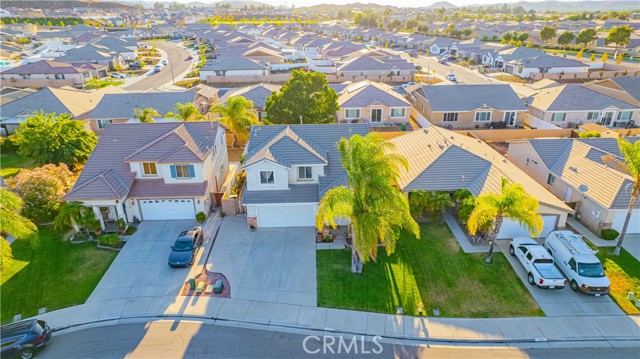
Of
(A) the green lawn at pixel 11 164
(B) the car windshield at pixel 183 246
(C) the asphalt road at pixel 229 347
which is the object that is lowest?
(C) the asphalt road at pixel 229 347

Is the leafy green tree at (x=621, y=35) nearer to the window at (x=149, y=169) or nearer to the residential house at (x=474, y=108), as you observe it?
the residential house at (x=474, y=108)

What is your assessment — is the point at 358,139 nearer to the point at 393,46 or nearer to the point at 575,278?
the point at 575,278

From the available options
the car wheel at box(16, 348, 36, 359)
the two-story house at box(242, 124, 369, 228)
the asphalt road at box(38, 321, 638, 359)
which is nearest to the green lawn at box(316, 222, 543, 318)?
the asphalt road at box(38, 321, 638, 359)

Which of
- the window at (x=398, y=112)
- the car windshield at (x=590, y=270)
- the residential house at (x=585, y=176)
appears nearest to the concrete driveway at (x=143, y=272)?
the car windshield at (x=590, y=270)

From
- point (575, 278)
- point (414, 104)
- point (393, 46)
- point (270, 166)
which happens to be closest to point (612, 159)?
point (575, 278)

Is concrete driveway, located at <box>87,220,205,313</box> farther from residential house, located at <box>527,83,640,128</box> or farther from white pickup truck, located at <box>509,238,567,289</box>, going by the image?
residential house, located at <box>527,83,640,128</box>

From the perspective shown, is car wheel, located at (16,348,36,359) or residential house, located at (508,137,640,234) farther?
residential house, located at (508,137,640,234)
